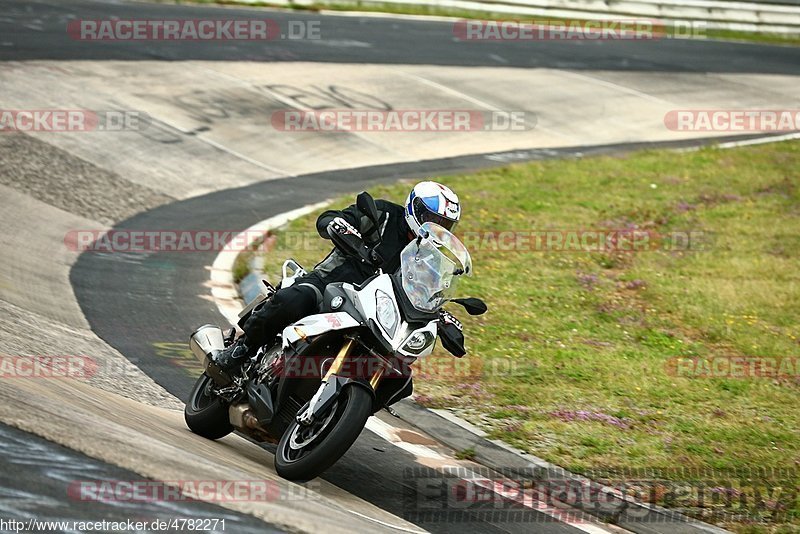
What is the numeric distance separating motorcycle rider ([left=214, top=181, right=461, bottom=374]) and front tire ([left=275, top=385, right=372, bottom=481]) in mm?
832

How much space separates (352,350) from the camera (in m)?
6.55

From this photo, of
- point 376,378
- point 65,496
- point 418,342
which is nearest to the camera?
point 65,496

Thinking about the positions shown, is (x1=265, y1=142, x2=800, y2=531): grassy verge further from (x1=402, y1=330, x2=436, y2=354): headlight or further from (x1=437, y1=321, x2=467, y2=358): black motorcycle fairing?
(x1=402, y1=330, x2=436, y2=354): headlight

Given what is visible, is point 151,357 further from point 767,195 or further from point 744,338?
point 767,195

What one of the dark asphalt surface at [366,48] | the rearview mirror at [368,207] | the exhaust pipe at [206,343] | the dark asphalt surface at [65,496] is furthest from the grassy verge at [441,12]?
the dark asphalt surface at [65,496]

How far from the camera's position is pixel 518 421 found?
850 cm

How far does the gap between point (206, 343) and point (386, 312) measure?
1621mm

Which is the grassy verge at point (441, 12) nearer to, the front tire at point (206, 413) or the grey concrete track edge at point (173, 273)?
the grey concrete track edge at point (173, 273)

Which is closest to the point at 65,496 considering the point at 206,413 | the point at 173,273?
the point at 206,413

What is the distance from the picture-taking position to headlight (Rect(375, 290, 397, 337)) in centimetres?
636

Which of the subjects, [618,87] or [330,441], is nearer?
[330,441]

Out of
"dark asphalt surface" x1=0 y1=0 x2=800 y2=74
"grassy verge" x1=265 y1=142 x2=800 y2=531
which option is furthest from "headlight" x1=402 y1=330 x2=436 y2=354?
"dark asphalt surface" x1=0 y1=0 x2=800 y2=74

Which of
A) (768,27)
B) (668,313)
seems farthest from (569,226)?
(768,27)

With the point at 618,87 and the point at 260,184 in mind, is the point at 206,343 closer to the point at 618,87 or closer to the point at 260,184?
the point at 260,184
